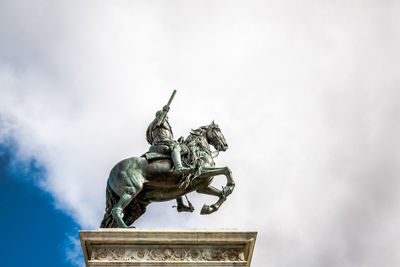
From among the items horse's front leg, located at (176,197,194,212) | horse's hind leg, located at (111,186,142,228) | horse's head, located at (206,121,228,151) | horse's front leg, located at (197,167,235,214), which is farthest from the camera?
horse's head, located at (206,121,228,151)

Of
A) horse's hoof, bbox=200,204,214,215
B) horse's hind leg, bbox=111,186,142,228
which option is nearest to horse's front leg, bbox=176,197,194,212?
horse's hoof, bbox=200,204,214,215

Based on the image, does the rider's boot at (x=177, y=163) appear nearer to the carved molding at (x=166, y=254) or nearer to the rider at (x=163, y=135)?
the rider at (x=163, y=135)

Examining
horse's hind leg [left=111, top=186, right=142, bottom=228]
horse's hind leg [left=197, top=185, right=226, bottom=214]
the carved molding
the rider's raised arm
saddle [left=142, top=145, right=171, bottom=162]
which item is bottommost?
the carved molding

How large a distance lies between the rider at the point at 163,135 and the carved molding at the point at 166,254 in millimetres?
2395

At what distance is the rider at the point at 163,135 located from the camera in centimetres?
1312

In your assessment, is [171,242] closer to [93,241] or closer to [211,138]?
[93,241]

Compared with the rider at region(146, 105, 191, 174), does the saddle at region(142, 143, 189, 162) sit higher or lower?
lower

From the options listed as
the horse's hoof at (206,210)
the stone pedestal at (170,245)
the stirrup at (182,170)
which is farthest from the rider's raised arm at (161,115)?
the stone pedestal at (170,245)

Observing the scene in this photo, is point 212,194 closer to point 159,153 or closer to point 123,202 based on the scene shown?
point 159,153

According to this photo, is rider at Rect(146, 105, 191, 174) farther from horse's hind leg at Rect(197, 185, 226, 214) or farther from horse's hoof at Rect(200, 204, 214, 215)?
horse's hoof at Rect(200, 204, 214, 215)

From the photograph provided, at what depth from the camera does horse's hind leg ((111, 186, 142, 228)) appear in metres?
12.2

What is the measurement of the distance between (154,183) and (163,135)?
1.36 m

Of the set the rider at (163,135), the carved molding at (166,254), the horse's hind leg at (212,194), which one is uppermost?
the rider at (163,135)

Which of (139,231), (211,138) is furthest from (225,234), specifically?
(211,138)
